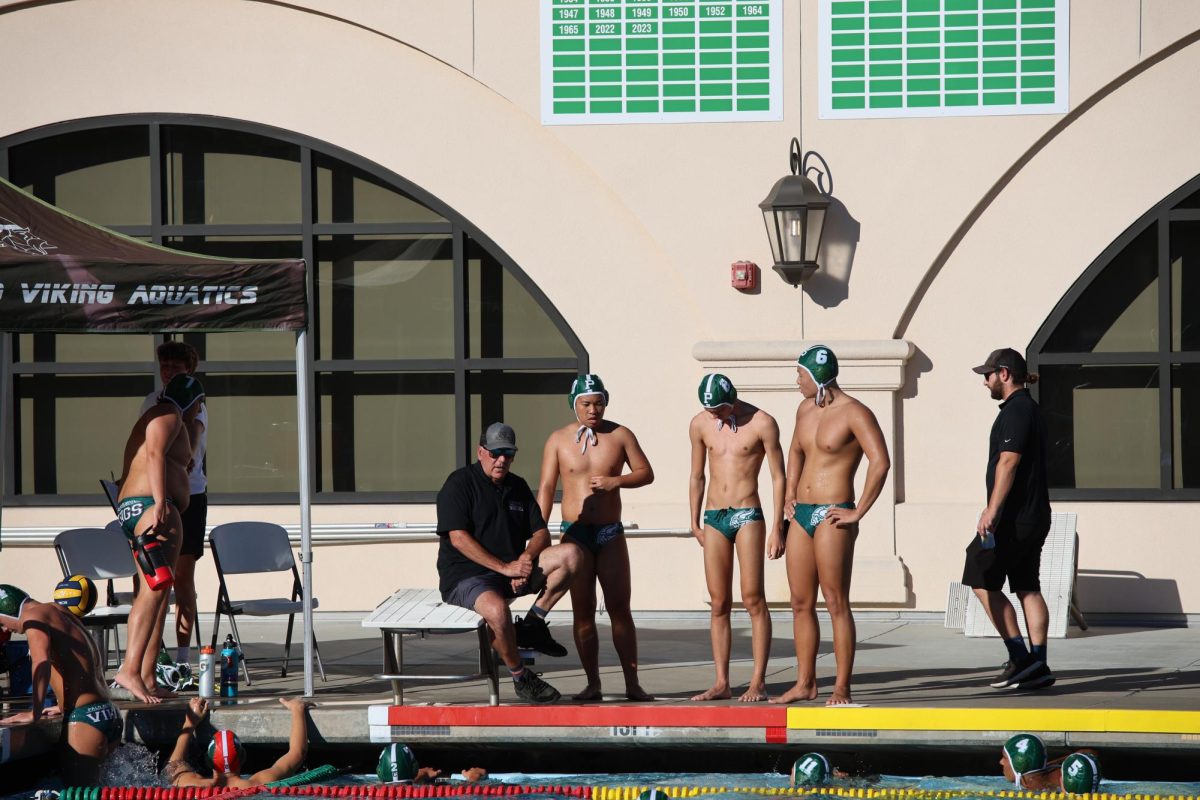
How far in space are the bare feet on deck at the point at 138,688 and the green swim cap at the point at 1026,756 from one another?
4088mm

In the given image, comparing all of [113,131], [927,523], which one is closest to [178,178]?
[113,131]

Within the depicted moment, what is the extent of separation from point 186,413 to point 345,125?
446 cm

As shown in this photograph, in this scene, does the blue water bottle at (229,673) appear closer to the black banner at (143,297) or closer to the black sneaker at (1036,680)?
the black banner at (143,297)

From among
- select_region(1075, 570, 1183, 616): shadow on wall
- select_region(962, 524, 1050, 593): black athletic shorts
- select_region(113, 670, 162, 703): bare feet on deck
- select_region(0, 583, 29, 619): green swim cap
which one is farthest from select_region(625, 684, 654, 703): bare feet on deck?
select_region(1075, 570, 1183, 616): shadow on wall

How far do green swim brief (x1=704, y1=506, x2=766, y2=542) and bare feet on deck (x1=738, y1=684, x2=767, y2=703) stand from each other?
0.76 meters

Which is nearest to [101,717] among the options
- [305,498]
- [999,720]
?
[305,498]

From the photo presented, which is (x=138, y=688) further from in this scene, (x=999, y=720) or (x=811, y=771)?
(x=999, y=720)

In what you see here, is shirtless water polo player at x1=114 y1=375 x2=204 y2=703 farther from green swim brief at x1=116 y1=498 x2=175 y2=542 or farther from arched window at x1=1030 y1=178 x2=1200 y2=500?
arched window at x1=1030 y1=178 x2=1200 y2=500

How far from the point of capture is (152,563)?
7230 millimetres

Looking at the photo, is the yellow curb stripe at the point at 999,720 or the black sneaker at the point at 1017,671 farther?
the black sneaker at the point at 1017,671

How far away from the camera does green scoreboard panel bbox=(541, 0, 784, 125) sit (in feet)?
36.1

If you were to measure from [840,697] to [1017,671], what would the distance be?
117cm

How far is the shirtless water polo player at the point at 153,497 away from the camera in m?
7.30

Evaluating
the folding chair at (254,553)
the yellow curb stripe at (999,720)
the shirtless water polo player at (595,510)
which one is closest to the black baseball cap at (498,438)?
the shirtless water polo player at (595,510)
